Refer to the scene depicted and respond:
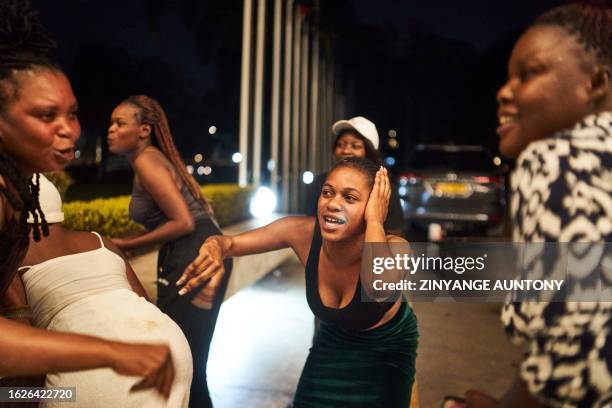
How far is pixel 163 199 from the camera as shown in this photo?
3.00 meters

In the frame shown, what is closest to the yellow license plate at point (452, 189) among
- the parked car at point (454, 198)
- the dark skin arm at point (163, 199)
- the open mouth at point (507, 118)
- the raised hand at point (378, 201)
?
the parked car at point (454, 198)

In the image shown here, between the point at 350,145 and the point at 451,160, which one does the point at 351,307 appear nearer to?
the point at 350,145

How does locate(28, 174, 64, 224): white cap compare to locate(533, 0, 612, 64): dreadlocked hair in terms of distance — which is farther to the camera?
locate(28, 174, 64, 224): white cap

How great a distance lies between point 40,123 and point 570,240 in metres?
1.35

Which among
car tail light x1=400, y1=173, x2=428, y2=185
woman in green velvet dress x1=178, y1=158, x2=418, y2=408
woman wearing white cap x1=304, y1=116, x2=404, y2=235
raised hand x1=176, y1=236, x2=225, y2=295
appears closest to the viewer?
woman in green velvet dress x1=178, y1=158, x2=418, y2=408

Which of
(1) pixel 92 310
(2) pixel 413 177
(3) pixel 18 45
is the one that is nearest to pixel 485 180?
(2) pixel 413 177

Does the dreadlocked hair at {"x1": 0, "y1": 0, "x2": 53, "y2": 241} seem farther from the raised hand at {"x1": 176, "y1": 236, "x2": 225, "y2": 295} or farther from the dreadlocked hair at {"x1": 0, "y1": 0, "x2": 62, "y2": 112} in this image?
the raised hand at {"x1": 176, "y1": 236, "x2": 225, "y2": 295}

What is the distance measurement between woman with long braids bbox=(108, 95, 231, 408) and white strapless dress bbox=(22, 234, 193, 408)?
3.35ft

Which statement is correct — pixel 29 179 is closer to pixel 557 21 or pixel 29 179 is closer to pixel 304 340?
pixel 557 21

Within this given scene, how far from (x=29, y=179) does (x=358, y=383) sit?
4.41ft

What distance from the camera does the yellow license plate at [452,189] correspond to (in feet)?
35.3

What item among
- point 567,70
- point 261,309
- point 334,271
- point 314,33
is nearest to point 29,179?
point 334,271

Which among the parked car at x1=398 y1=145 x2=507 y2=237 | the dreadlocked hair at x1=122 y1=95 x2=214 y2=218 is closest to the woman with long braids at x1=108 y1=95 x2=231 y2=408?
the dreadlocked hair at x1=122 y1=95 x2=214 y2=218

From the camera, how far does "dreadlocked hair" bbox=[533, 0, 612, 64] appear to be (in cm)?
138
